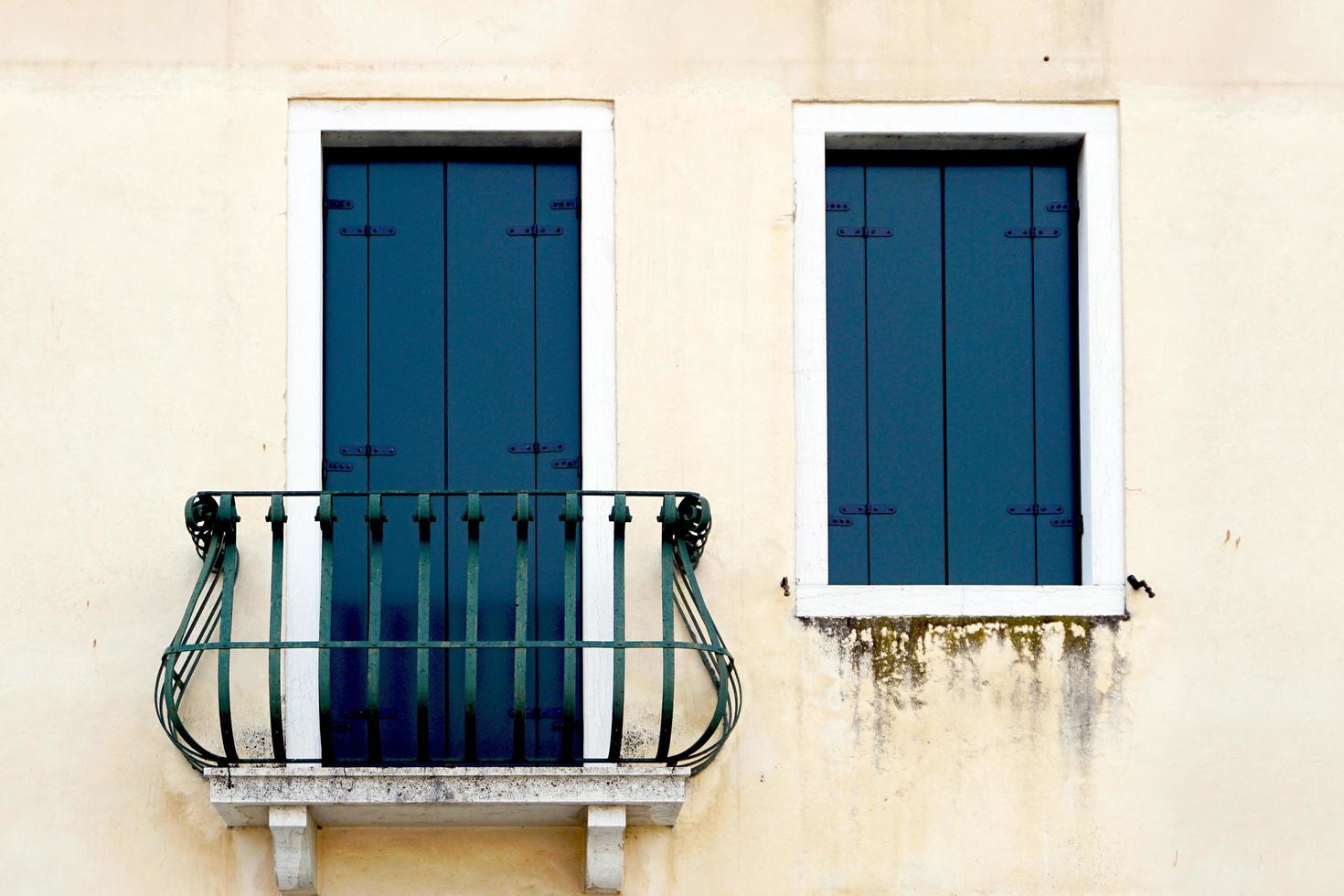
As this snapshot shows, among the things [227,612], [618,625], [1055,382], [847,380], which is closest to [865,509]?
[847,380]

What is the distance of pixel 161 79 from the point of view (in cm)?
811

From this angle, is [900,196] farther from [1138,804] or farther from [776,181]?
[1138,804]

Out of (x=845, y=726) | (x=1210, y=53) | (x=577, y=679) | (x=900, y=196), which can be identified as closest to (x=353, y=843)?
(x=577, y=679)

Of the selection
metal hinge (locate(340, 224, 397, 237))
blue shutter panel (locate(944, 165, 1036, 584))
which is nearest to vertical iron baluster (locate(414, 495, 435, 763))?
metal hinge (locate(340, 224, 397, 237))

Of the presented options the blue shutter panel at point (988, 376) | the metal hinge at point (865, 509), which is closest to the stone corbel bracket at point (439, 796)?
the metal hinge at point (865, 509)

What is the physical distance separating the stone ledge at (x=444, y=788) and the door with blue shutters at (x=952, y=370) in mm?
1130

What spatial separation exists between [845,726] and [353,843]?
1714 millimetres

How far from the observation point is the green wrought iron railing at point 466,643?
7387 millimetres

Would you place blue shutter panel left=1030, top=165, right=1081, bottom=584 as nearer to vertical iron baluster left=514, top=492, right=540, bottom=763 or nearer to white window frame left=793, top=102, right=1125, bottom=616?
white window frame left=793, top=102, right=1125, bottom=616

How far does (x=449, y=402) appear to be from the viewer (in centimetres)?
812

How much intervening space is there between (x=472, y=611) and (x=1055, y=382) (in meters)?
2.30

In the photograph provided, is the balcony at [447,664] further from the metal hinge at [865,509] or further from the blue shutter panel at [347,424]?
the metal hinge at [865,509]

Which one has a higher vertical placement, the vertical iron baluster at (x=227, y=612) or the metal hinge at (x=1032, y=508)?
the metal hinge at (x=1032, y=508)

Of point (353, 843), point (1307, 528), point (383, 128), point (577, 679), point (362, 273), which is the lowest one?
point (353, 843)
